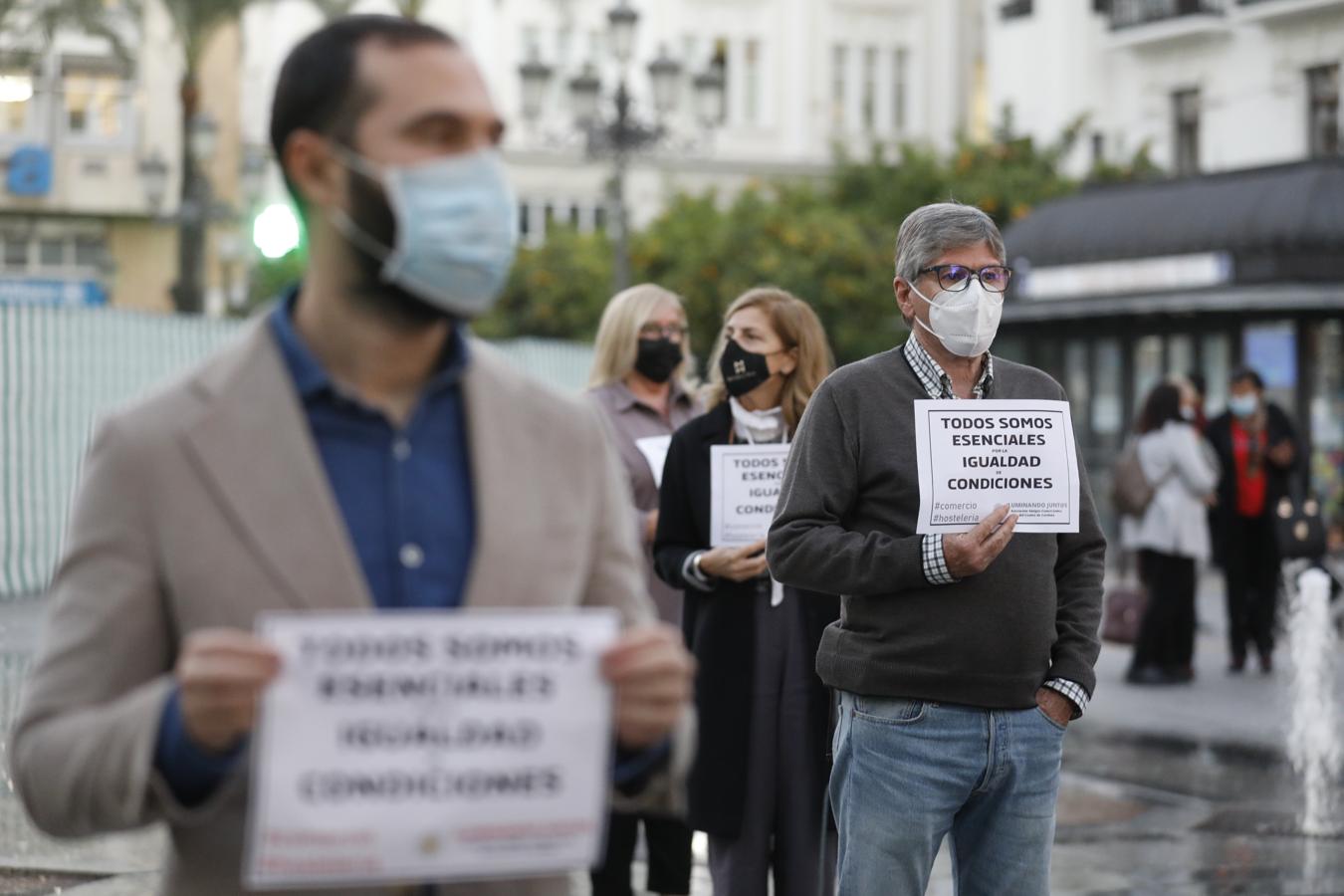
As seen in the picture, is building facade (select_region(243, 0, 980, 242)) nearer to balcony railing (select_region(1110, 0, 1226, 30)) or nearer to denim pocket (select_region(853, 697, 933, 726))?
balcony railing (select_region(1110, 0, 1226, 30))

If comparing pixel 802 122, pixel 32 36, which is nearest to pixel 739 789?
pixel 32 36

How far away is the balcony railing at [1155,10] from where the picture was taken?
35906 mm

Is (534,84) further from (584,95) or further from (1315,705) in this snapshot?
(1315,705)

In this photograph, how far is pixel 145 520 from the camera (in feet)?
7.86

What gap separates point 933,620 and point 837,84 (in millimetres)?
51904

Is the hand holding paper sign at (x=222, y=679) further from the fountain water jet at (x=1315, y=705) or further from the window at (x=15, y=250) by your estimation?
the window at (x=15, y=250)

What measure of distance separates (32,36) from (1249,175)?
22067 millimetres

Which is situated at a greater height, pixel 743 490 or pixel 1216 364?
pixel 743 490

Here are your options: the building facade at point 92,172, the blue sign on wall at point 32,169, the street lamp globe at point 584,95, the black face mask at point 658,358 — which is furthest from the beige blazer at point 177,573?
the blue sign on wall at point 32,169

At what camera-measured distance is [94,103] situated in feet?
157

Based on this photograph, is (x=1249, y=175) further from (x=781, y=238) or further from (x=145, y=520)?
(x=145, y=520)

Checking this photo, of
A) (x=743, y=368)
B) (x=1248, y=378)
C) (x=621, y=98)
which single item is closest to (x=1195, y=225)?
(x=621, y=98)

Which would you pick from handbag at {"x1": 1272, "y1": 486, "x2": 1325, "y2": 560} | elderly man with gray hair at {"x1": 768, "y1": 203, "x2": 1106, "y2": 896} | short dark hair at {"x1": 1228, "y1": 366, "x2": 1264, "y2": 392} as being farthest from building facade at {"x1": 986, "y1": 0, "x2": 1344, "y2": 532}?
elderly man with gray hair at {"x1": 768, "y1": 203, "x2": 1106, "y2": 896}

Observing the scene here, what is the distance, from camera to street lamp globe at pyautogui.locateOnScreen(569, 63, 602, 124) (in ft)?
74.1
